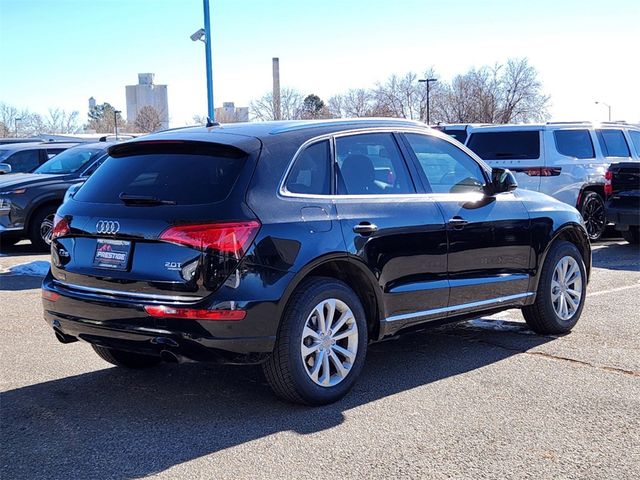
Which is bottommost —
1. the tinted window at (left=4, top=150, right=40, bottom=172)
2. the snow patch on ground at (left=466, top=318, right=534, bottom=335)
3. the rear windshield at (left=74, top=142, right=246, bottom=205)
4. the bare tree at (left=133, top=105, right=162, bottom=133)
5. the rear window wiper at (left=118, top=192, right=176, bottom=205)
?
the snow patch on ground at (left=466, top=318, right=534, bottom=335)

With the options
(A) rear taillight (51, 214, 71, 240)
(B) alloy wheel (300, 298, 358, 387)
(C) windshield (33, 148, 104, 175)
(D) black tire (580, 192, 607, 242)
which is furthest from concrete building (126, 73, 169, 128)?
(B) alloy wheel (300, 298, 358, 387)

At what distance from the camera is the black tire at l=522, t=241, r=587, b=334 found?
688 cm

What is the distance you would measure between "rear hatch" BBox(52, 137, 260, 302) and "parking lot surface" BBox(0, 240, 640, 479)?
0.81 m

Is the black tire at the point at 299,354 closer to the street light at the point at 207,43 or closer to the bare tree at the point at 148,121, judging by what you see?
the street light at the point at 207,43

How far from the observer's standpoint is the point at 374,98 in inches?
2215

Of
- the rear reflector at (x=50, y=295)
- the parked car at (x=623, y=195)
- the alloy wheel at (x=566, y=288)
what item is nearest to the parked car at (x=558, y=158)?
the parked car at (x=623, y=195)

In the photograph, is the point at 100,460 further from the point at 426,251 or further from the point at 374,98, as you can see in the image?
the point at 374,98

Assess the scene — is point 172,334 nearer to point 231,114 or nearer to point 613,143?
point 613,143

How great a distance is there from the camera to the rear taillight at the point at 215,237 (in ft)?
15.2

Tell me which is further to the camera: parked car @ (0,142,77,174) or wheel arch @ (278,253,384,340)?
parked car @ (0,142,77,174)

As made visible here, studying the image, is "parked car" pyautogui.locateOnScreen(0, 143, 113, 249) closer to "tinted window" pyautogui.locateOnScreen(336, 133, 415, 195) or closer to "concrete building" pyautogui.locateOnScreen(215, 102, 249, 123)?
"tinted window" pyautogui.locateOnScreen(336, 133, 415, 195)

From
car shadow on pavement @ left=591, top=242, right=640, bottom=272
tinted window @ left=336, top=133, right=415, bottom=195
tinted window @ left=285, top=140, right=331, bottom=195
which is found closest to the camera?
tinted window @ left=285, top=140, right=331, bottom=195

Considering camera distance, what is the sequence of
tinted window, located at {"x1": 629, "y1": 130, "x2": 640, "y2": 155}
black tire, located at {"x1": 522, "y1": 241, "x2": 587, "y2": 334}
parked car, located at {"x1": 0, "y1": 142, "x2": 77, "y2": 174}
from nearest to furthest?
1. black tire, located at {"x1": 522, "y1": 241, "x2": 587, "y2": 334}
2. tinted window, located at {"x1": 629, "y1": 130, "x2": 640, "y2": 155}
3. parked car, located at {"x1": 0, "y1": 142, "x2": 77, "y2": 174}

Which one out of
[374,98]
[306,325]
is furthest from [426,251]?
[374,98]
